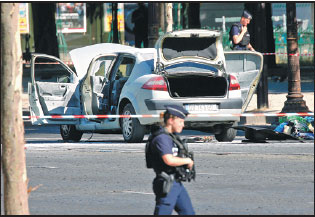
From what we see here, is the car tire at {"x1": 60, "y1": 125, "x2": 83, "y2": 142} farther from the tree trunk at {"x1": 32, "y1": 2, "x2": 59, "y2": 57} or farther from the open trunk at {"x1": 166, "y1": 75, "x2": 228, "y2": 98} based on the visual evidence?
the tree trunk at {"x1": 32, "y1": 2, "x2": 59, "y2": 57}

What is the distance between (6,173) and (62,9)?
34193mm

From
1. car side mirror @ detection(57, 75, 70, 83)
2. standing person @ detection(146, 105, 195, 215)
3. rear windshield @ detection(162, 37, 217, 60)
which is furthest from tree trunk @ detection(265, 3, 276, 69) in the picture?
standing person @ detection(146, 105, 195, 215)

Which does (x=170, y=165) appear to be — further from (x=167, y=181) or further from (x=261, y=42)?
(x=261, y=42)

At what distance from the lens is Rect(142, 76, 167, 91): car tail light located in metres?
15.2

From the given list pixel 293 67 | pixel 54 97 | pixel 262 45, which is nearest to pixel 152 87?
pixel 54 97

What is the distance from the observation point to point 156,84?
15.2 m

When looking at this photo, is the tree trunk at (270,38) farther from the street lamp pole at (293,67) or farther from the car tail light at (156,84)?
the car tail light at (156,84)

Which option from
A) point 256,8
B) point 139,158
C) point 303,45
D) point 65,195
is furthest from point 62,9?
point 65,195

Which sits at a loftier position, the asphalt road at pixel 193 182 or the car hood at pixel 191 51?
the car hood at pixel 191 51

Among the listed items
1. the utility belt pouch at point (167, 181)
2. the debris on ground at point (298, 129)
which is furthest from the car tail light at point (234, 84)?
the utility belt pouch at point (167, 181)

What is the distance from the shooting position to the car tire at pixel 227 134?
16.2m

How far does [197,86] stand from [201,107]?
412 millimetres

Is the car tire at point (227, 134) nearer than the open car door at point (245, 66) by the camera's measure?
Yes

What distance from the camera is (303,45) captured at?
39938 millimetres
